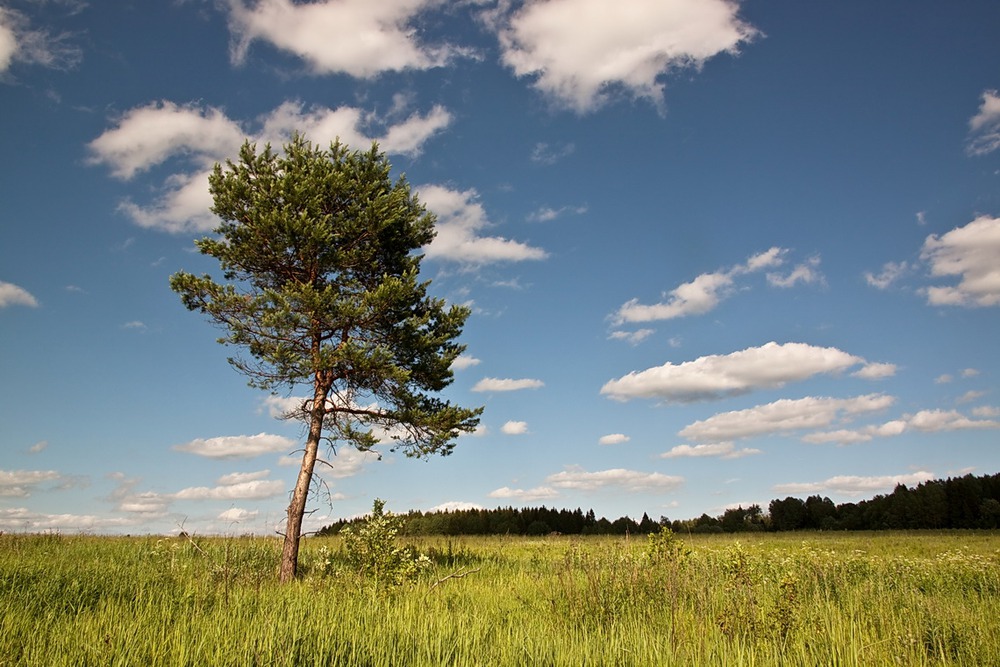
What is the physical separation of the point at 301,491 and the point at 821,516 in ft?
260

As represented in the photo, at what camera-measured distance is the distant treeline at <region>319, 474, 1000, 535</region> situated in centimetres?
6228

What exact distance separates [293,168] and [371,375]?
667cm

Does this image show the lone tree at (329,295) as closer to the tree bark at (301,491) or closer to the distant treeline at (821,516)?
the tree bark at (301,491)

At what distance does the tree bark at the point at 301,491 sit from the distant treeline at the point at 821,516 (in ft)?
133

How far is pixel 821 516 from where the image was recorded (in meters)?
75.1

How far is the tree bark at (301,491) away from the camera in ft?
48.1

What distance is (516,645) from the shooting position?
578cm

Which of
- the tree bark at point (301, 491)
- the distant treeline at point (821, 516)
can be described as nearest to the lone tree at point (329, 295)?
the tree bark at point (301, 491)

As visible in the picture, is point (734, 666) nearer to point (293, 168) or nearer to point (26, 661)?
point (26, 661)

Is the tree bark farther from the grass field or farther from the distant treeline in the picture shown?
the distant treeline

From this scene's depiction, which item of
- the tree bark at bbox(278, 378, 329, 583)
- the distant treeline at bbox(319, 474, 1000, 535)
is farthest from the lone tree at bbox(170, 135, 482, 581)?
the distant treeline at bbox(319, 474, 1000, 535)

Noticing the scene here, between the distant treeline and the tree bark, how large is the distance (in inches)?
1600

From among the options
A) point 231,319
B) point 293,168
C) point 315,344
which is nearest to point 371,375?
point 315,344

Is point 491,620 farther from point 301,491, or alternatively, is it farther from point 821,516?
point 821,516
